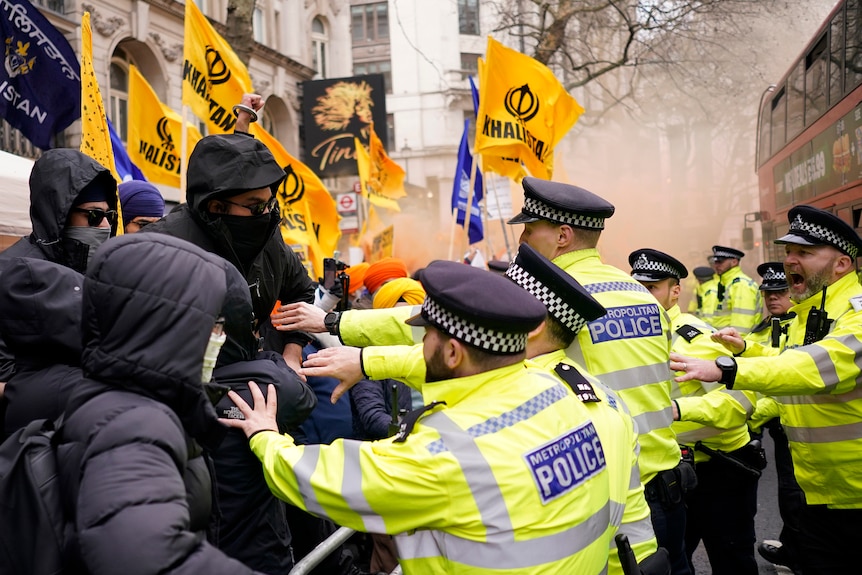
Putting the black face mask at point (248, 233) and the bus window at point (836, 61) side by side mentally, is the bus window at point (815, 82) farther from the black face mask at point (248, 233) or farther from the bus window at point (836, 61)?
the black face mask at point (248, 233)

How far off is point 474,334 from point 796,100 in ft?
36.1

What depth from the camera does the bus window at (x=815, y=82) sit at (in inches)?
382

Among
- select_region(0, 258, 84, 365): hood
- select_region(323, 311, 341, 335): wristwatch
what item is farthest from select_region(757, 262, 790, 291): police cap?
A: select_region(0, 258, 84, 365): hood

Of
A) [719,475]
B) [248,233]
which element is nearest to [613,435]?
[248,233]

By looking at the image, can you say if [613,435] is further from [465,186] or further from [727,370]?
[465,186]

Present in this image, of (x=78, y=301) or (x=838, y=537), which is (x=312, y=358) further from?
(x=838, y=537)

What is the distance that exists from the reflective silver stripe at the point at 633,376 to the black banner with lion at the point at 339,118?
18.3m

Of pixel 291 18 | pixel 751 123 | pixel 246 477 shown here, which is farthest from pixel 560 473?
pixel 751 123

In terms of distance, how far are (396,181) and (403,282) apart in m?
9.14

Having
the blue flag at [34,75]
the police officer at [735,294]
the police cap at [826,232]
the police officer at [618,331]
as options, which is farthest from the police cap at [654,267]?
the police officer at [735,294]

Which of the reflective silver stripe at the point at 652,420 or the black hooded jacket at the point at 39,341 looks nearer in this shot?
the black hooded jacket at the point at 39,341

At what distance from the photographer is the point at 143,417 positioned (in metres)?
1.66

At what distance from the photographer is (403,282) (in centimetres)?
468

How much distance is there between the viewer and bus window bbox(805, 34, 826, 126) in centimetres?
971
